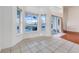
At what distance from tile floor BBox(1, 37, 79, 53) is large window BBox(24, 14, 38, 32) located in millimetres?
136

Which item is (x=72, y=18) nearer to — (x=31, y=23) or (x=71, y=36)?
(x=71, y=36)

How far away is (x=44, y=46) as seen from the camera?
1708mm

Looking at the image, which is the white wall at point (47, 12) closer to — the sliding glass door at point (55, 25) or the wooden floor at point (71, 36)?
the sliding glass door at point (55, 25)

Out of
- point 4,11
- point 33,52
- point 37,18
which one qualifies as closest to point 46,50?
point 33,52

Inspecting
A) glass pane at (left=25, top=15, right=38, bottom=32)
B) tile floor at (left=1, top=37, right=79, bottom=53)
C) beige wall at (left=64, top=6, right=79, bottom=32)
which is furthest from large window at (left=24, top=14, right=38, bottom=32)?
beige wall at (left=64, top=6, right=79, bottom=32)

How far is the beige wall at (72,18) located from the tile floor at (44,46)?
0.20 metres

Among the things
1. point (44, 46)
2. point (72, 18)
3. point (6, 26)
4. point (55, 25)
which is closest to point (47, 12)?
point (55, 25)

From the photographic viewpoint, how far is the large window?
5.61 feet

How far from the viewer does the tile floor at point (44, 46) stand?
165 cm

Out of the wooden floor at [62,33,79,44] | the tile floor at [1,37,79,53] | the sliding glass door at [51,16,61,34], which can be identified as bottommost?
the tile floor at [1,37,79,53]

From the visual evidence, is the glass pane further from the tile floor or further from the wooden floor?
the wooden floor

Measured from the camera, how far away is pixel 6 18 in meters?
1.65

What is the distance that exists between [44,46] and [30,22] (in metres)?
0.36

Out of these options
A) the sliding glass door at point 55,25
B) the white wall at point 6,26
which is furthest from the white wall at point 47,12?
the white wall at point 6,26
